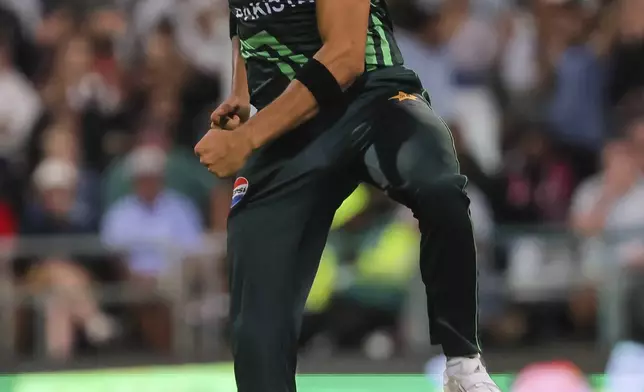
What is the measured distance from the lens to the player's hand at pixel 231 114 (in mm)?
3395

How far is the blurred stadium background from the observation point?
6.20 metres

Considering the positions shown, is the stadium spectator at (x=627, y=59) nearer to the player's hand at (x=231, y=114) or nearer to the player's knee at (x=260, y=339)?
the player's hand at (x=231, y=114)

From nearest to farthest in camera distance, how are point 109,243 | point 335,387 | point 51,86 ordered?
point 335,387 → point 109,243 → point 51,86

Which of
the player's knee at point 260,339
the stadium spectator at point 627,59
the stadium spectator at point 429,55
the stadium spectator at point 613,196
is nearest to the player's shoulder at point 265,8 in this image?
the player's knee at point 260,339

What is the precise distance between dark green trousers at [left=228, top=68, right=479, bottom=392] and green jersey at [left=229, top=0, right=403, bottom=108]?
0.38 ft

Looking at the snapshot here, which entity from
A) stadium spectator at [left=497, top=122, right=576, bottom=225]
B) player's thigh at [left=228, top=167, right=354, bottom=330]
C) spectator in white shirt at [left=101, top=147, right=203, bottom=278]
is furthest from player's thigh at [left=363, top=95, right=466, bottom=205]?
spectator in white shirt at [left=101, top=147, right=203, bottom=278]

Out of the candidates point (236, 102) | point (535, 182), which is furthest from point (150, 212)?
point (236, 102)

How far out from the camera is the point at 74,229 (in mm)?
7402

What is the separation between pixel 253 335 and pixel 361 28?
2.83 feet

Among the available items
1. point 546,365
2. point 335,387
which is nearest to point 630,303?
point 546,365

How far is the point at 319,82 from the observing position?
3.21m

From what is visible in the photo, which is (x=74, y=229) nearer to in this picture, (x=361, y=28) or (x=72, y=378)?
(x=72, y=378)

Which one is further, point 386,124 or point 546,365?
point 546,365

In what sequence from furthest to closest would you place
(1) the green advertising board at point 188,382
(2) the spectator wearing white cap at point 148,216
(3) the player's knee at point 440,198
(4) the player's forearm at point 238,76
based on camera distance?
(2) the spectator wearing white cap at point 148,216 → (1) the green advertising board at point 188,382 → (4) the player's forearm at point 238,76 → (3) the player's knee at point 440,198
